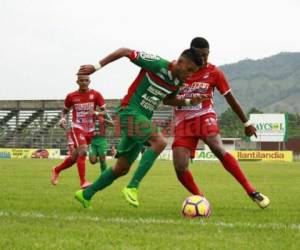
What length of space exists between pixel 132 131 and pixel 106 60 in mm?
880

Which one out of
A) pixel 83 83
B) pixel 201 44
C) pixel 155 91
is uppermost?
pixel 201 44

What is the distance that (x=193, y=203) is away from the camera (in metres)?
6.96

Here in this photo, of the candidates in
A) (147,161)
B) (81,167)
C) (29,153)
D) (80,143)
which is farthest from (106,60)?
(29,153)

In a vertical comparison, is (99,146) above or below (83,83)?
below

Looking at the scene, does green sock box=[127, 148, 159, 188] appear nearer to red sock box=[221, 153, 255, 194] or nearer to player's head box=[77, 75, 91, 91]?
red sock box=[221, 153, 255, 194]

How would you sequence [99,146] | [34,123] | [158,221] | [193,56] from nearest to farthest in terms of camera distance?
[158,221], [193,56], [99,146], [34,123]

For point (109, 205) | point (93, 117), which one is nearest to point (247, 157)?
point (93, 117)

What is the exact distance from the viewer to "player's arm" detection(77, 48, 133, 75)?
21.5 ft

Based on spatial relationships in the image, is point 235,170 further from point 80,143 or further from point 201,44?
point 80,143

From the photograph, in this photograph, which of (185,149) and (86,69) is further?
(185,149)

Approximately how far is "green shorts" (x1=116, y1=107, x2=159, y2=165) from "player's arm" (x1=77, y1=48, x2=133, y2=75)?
0.64 metres

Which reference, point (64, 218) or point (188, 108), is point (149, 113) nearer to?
point (188, 108)

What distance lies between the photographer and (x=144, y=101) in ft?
23.1

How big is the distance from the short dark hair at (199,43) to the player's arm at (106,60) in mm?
1070
